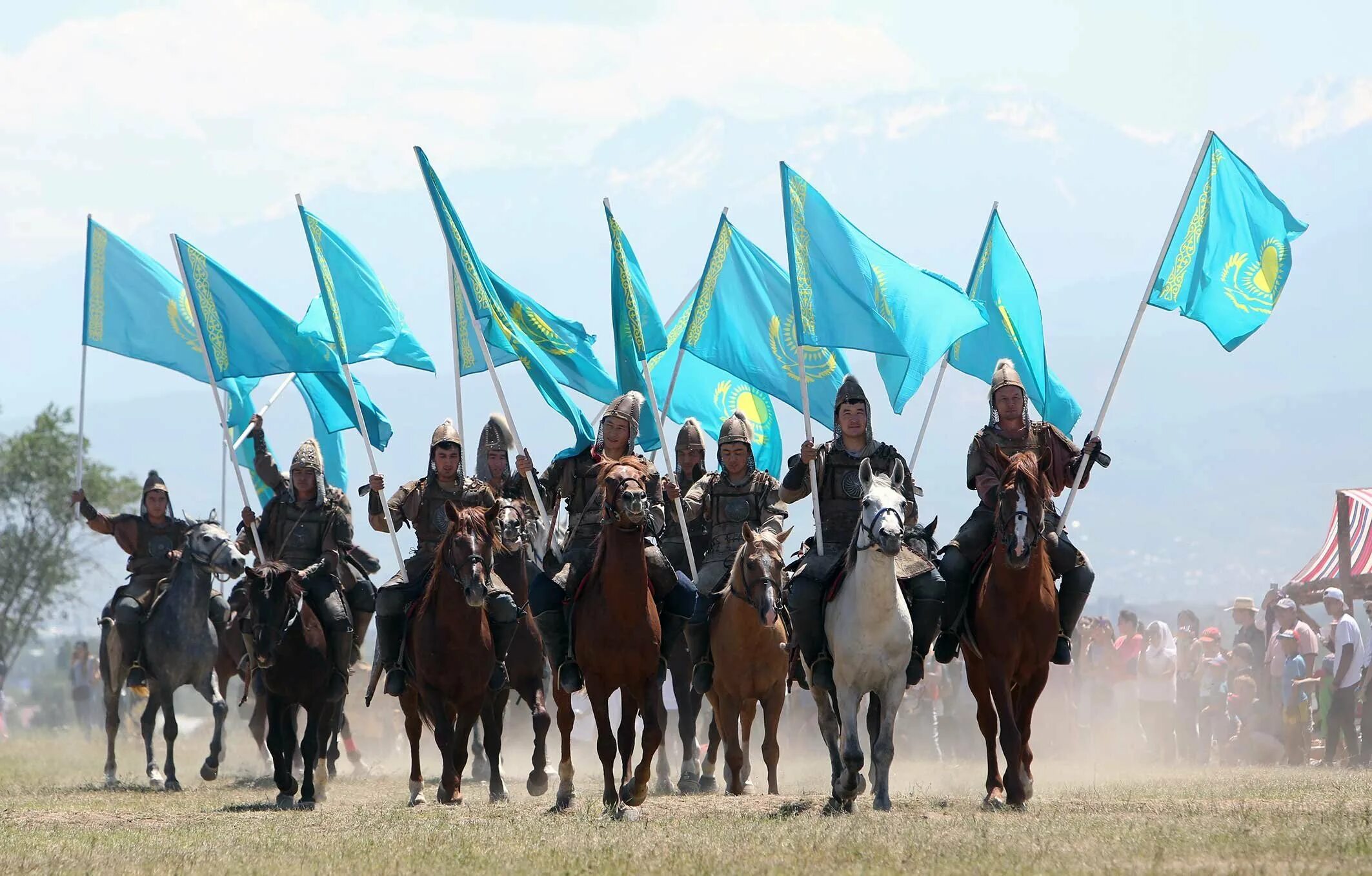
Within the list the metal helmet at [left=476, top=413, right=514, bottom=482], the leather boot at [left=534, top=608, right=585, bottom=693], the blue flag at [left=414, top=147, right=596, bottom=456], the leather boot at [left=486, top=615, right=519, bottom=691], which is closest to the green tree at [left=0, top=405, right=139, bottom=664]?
the metal helmet at [left=476, top=413, right=514, bottom=482]

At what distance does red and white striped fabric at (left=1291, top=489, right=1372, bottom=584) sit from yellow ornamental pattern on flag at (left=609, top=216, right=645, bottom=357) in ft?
51.8

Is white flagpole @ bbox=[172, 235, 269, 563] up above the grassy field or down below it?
above

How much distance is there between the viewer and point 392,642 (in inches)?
679

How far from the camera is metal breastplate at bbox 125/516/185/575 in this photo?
2292 centimetres

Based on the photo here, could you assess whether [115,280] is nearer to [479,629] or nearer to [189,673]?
[189,673]

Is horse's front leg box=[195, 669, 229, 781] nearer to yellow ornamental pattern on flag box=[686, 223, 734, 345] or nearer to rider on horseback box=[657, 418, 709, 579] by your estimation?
rider on horseback box=[657, 418, 709, 579]

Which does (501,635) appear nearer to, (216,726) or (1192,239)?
(216,726)

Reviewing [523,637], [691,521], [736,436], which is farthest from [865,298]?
[523,637]

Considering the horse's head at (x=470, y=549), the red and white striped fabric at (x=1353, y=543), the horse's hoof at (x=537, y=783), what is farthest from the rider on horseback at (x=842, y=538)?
the red and white striped fabric at (x=1353, y=543)

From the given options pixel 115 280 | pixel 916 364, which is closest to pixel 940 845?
pixel 916 364

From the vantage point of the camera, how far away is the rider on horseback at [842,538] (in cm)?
1566

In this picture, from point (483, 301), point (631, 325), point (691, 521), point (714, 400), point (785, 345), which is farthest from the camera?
point (714, 400)

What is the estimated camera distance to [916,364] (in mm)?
18078

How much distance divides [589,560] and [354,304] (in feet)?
24.4
